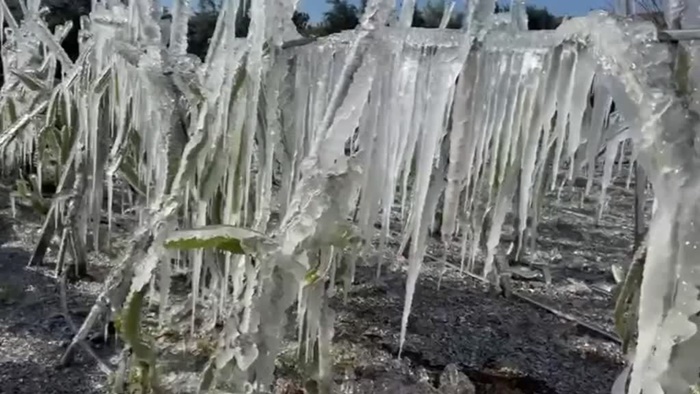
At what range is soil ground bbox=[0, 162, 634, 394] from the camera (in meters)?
1.63

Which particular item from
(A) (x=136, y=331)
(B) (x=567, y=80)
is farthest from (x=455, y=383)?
(B) (x=567, y=80)

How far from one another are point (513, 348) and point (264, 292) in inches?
44.9

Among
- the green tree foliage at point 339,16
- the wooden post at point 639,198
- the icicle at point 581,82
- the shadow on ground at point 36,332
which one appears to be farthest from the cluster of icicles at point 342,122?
the green tree foliage at point 339,16

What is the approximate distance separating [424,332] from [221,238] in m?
1.14

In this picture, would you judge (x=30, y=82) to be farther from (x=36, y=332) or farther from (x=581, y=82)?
(x=581, y=82)

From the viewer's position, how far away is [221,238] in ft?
2.97

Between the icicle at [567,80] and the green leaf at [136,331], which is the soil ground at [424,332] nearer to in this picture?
the green leaf at [136,331]

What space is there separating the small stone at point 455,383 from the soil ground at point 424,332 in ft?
0.10

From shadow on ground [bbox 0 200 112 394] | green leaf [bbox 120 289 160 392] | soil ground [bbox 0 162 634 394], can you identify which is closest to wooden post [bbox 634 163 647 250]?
soil ground [bbox 0 162 634 394]

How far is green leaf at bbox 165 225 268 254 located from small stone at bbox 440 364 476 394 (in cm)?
84

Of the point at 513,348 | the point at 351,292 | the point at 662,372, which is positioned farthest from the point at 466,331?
the point at 662,372

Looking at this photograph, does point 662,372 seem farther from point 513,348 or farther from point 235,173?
point 513,348

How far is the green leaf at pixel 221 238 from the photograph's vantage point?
2.95 feet

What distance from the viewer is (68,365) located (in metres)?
1.62
